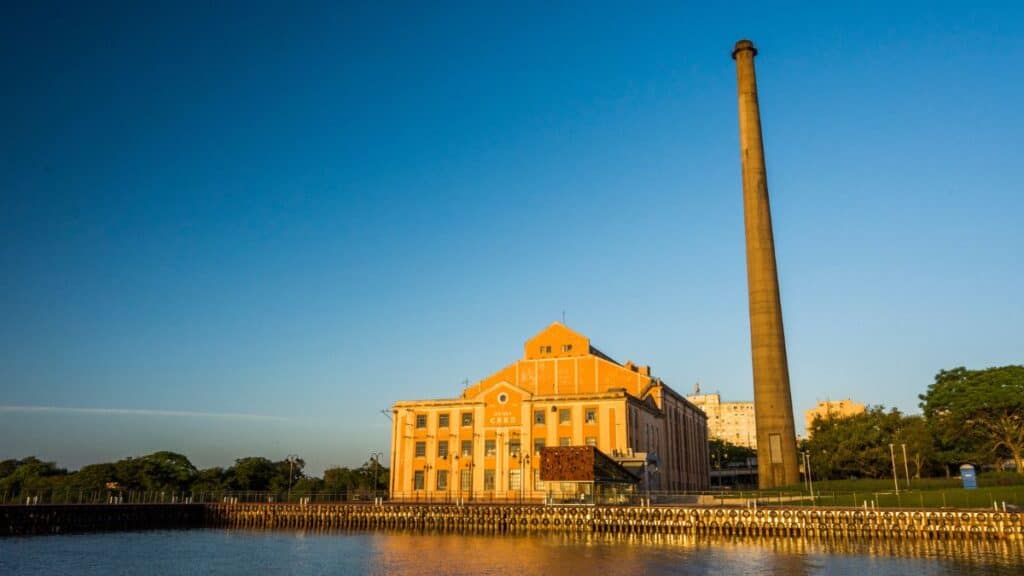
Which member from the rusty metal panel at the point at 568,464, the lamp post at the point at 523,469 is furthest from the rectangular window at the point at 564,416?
the rusty metal panel at the point at 568,464

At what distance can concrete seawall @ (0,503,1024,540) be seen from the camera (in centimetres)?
4728

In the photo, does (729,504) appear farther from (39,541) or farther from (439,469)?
(39,541)

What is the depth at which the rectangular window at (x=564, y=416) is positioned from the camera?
73.5 meters

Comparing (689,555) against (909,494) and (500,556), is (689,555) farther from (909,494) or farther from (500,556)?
(909,494)

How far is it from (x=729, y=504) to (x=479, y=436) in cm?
2725

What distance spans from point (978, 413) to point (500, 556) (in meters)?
56.7

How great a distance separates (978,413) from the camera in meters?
73.2

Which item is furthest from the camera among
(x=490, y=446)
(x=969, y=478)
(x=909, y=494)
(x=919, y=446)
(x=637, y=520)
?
(x=919, y=446)

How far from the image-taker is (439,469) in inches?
3009

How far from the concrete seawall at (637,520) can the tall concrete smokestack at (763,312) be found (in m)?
18.0

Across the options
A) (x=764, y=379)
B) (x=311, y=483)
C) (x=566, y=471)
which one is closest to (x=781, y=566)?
(x=566, y=471)

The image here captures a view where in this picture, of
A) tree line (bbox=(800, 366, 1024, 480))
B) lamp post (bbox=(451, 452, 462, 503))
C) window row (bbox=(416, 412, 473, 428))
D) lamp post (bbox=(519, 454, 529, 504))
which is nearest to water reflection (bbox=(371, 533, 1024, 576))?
lamp post (bbox=(519, 454, 529, 504))

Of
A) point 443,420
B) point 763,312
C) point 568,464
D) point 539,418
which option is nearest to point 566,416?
point 539,418

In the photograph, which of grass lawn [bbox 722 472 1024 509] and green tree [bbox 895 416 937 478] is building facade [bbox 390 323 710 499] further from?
green tree [bbox 895 416 937 478]
